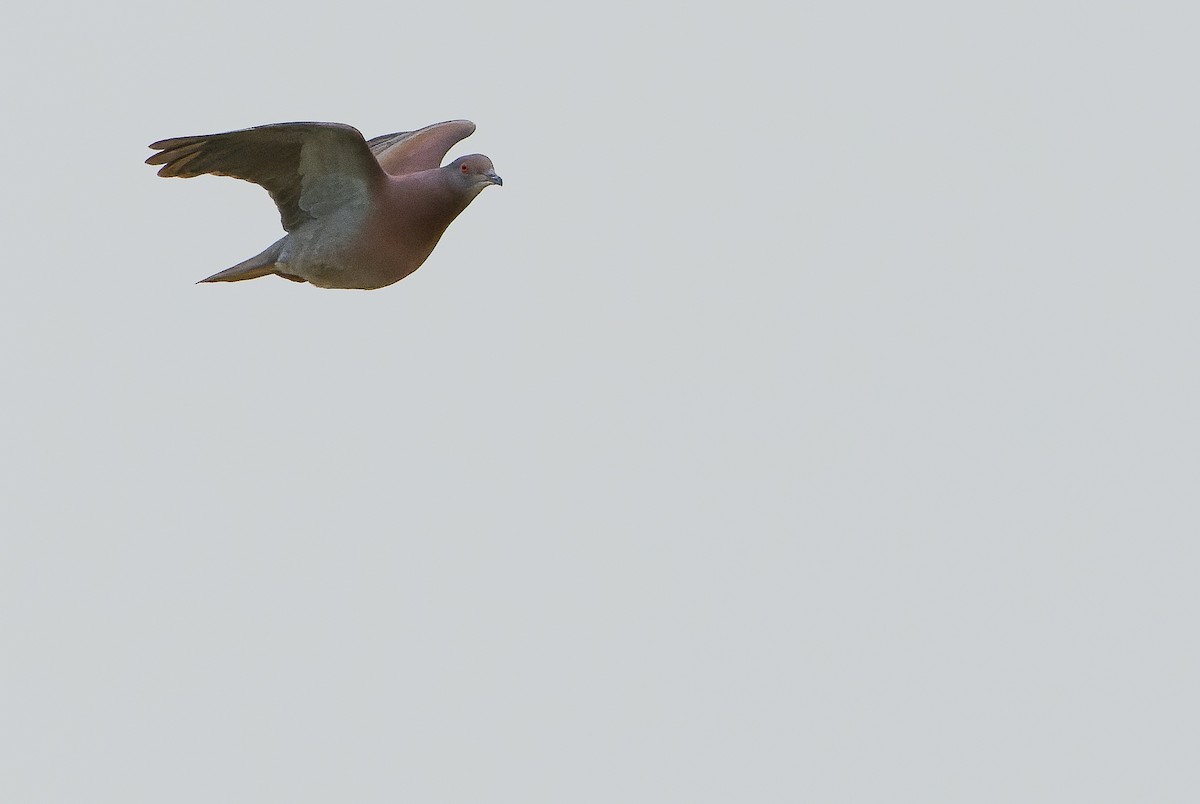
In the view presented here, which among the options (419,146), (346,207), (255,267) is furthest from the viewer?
(419,146)

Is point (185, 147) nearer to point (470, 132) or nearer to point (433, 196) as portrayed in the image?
point (433, 196)

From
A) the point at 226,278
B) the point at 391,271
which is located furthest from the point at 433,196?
the point at 226,278

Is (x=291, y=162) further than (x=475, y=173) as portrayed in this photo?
No

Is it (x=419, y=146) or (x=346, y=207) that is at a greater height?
(x=419, y=146)

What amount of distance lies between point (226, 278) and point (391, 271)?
0.96 m

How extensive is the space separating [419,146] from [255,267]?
1.53 meters

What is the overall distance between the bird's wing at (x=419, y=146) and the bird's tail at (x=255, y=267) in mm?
1126

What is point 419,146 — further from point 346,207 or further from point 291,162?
point 291,162

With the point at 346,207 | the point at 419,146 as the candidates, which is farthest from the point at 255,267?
the point at 419,146

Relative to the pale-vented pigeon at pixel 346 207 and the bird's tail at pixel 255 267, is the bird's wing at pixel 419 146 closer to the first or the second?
the pale-vented pigeon at pixel 346 207

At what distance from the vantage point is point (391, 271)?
8.75 m

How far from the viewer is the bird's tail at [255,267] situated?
880cm

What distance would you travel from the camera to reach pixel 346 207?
8.65 meters

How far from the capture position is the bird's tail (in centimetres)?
880
